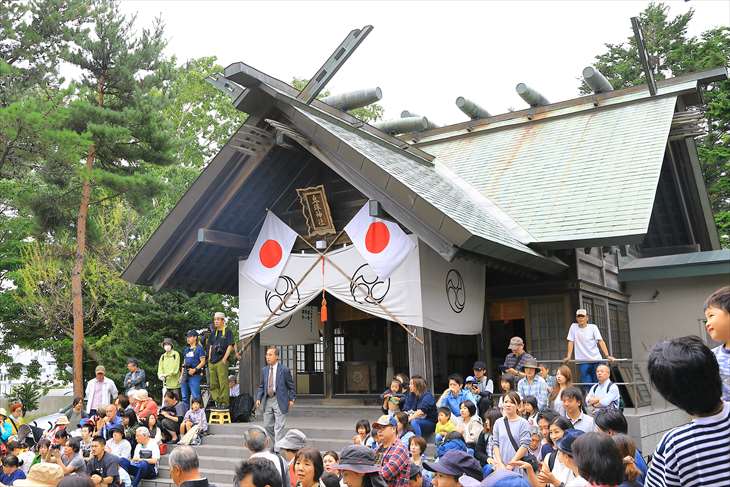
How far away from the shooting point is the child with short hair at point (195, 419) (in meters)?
11.7

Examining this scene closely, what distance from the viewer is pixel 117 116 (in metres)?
18.5

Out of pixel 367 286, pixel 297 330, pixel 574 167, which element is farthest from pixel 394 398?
pixel 574 167

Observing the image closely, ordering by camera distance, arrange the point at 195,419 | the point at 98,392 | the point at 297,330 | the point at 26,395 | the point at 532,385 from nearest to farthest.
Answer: the point at 532,385
the point at 195,419
the point at 98,392
the point at 297,330
the point at 26,395

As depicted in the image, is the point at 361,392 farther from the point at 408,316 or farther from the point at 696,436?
the point at 696,436

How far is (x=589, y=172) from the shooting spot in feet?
44.4

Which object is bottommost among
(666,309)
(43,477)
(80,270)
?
(43,477)

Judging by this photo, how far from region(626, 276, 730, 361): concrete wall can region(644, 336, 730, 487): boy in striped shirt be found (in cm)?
1357

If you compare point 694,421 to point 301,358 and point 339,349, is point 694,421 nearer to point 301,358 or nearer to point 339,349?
point 339,349

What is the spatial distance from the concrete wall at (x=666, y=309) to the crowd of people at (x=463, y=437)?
582 cm

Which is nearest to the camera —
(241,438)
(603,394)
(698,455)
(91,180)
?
(698,455)

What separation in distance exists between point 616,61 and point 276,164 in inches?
988

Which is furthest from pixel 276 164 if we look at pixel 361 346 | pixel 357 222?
pixel 361 346

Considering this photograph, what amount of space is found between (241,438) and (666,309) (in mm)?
10333

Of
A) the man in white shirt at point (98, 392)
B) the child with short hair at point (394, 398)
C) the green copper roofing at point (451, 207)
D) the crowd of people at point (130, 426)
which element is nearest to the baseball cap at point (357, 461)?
Result: the child with short hair at point (394, 398)
